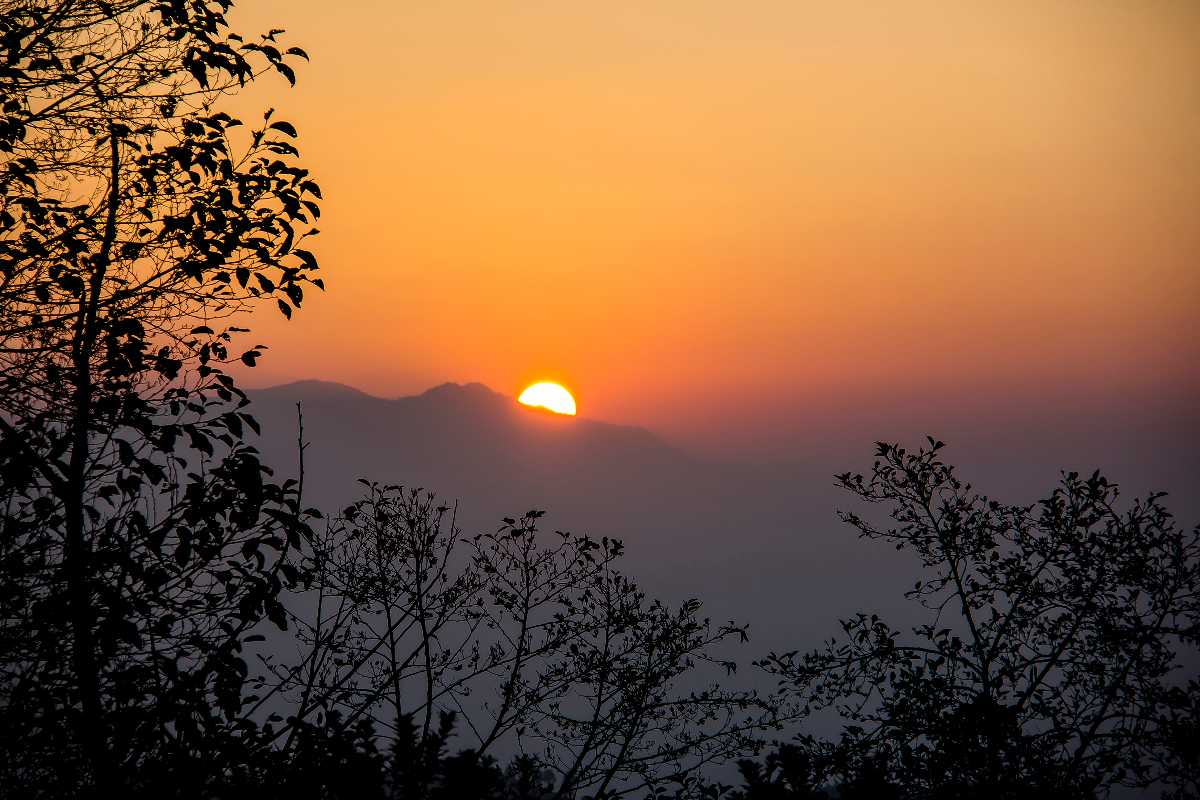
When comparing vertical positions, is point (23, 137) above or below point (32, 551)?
above

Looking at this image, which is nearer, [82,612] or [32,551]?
[82,612]

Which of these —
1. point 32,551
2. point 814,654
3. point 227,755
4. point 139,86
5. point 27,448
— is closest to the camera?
point 227,755

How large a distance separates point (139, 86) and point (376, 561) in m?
7.35

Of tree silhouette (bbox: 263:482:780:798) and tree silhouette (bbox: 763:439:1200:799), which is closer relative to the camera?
tree silhouette (bbox: 763:439:1200:799)

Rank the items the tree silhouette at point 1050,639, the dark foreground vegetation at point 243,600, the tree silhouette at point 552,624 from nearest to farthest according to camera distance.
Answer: the dark foreground vegetation at point 243,600, the tree silhouette at point 1050,639, the tree silhouette at point 552,624

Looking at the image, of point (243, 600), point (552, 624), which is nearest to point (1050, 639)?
point (552, 624)

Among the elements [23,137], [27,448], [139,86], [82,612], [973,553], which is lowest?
[82,612]

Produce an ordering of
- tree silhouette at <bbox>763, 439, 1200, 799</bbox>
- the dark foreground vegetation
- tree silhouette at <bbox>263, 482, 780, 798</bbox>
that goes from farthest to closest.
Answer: tree silhouette at <bbox>263, 482, 780, 798</bbox>, tree silhouette at <bbox>763, 439, 1200, 799</bbox>, the dark foreground vegetation

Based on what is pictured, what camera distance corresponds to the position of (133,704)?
20.5 feet

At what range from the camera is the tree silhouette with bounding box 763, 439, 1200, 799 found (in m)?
10.1

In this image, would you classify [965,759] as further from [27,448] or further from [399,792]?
[27,448]

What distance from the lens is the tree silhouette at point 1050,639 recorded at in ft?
33.1

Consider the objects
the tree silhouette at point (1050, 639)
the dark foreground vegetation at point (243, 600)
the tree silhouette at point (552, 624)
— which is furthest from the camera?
the tree silhouette at point (552, 624)

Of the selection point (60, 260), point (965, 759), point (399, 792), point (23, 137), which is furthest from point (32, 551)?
point (965, 759)
